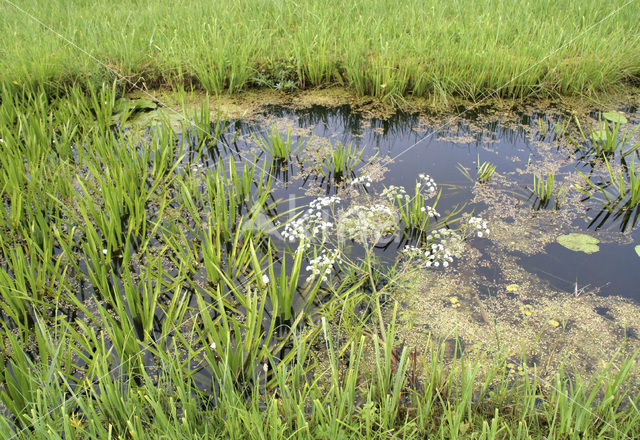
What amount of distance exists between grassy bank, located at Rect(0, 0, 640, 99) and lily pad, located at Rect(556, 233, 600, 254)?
4.79ft

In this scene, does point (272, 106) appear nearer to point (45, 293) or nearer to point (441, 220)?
point (441, 220)

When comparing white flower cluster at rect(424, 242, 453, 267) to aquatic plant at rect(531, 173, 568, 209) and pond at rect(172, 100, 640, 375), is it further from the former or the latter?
aquatic plant at rect(531, 173, 568, 209)

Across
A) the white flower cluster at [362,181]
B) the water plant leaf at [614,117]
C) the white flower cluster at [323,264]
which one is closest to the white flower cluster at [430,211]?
the white flower cluster at [362,181]

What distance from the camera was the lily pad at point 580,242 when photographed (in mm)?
1954

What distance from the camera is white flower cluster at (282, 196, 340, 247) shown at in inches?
76.6

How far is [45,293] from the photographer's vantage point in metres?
1.71

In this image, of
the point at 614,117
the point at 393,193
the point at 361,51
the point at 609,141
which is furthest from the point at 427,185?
the point at 614,117

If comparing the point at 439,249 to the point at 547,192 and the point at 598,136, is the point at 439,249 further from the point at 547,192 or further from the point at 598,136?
the point at 598,136

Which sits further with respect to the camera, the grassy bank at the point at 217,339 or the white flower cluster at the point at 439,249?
the white flower cluster at the point at 439,249

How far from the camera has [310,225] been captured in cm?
211

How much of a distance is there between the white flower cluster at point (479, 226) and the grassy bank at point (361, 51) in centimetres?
136

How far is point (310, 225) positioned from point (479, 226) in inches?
30.6

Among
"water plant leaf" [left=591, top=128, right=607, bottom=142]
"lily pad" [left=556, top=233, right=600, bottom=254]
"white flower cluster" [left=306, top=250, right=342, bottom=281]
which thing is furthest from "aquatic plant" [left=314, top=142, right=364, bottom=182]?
"water plant leaf" [left=591, top=128, right=607, bottom=142]

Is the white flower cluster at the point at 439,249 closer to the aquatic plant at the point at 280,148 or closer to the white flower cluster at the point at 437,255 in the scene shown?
the white flower cluster at the point at 437,255
